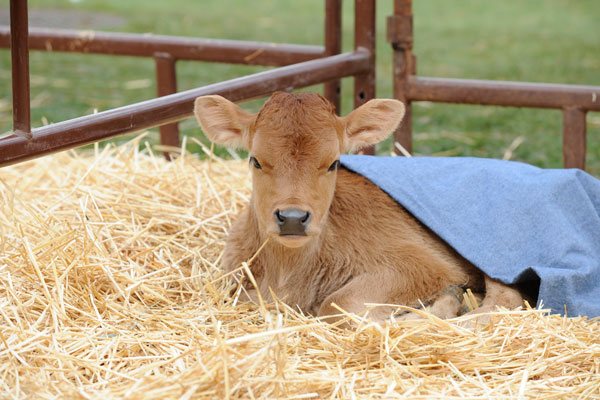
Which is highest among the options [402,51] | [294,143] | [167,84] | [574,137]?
[402,51]

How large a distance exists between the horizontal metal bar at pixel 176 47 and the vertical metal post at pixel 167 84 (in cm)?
5

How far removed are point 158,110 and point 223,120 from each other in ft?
1.55

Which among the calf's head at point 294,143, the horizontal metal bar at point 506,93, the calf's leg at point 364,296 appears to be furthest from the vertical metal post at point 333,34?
the calf's leg at point 364,296

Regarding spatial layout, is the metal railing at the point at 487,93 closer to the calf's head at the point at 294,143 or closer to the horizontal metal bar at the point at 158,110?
the horizontal metal bar at the point at 158,110

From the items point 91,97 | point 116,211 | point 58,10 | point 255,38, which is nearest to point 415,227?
point 116,211

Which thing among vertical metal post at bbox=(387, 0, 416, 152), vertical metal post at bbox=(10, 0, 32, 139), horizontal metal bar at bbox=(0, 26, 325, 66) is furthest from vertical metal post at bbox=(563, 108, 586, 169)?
vertical metal post at bbox=(10, 0, 32, 139)

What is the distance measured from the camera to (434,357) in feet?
12.6

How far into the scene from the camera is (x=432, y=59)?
495 inches

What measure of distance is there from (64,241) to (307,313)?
1133 mm

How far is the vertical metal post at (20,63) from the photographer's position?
4.24 meters

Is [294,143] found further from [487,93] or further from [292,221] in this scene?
[487,93]

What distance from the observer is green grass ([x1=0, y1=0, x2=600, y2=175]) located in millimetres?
9156

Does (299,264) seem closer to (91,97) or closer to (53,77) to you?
(91,97)

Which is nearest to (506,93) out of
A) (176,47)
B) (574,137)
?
(574,137)
